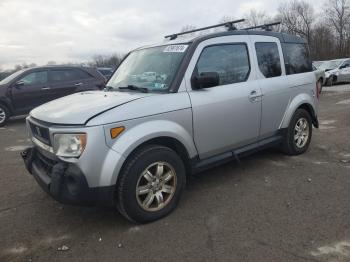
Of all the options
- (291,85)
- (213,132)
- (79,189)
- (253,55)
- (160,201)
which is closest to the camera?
(79,189)

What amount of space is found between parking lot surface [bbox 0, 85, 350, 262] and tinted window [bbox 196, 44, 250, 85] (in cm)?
141

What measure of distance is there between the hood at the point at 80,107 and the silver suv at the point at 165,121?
0.05ft

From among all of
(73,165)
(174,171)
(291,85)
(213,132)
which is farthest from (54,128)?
(291,85)

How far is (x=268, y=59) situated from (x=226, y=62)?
36.1 inches

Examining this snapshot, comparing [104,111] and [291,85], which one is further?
[291,85]

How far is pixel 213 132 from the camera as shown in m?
4.41

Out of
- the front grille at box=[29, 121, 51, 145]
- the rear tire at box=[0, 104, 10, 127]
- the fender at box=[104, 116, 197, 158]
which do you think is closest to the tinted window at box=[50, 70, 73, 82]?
the rear tire at box=[0, 104, 10, 127]

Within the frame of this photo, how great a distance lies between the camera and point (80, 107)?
3.80 metres

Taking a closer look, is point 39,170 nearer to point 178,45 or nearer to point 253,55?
point 178,45

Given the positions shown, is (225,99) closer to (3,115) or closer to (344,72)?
(3,115)

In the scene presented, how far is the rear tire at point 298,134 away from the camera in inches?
225

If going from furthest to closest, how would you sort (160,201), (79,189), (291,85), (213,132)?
(291,85) → (213,132) → (160,201) → (79,189)

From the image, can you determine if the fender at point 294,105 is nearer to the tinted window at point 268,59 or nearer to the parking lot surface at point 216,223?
the tinted window at point 268,59

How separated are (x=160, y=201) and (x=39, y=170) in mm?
1341
